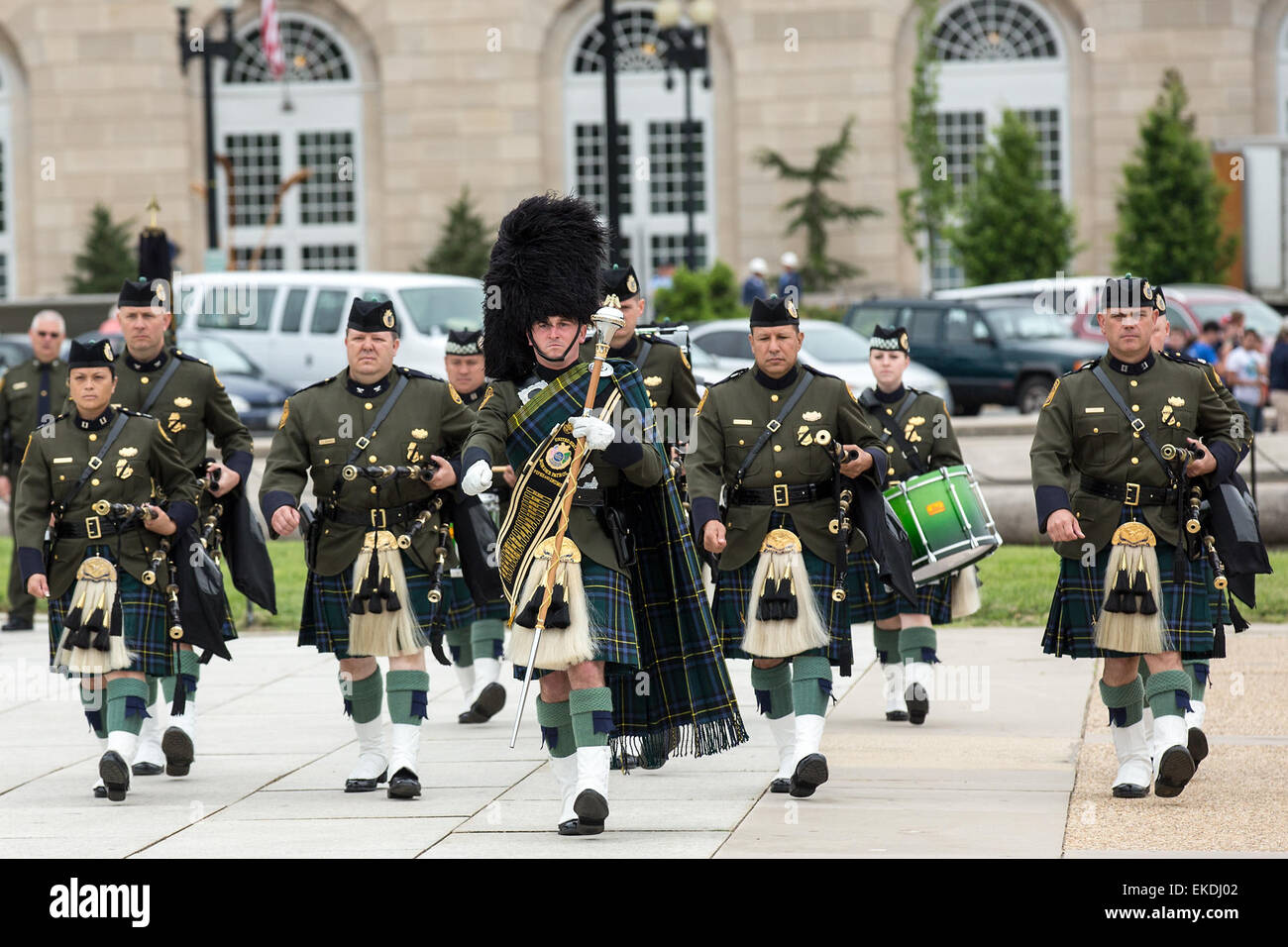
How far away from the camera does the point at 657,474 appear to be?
689 cm

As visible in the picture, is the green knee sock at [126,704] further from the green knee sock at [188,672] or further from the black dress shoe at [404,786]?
the black dress shoe at [404,786]

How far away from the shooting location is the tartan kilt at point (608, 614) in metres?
6.80

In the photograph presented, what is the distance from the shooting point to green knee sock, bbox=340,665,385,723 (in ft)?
26.2

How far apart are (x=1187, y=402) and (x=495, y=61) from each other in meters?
32.3

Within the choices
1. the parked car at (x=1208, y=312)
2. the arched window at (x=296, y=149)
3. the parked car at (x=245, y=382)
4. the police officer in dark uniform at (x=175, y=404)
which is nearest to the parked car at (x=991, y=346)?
the parked car at (x=1208, y=312)

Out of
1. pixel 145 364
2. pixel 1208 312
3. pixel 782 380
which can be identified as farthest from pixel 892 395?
pixel 1208 312

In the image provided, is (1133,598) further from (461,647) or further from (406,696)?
(461,647)

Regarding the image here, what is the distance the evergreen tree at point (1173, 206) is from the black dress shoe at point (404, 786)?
28.3 m

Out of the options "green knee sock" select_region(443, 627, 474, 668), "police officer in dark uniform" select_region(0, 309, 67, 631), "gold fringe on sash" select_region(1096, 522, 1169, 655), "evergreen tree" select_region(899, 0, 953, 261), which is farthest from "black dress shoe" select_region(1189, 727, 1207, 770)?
"evergreen tree" select_region(899, 0, 953, 261)

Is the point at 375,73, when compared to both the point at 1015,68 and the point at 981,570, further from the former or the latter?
the point at 981,570

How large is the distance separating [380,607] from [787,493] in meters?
1.59

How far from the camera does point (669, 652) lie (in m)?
7.20
